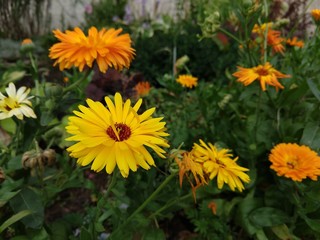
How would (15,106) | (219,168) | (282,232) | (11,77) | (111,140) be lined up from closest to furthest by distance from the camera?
(111,140), (219,168), (15,106), (282,232), (11,77)

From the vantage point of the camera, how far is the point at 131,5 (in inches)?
170

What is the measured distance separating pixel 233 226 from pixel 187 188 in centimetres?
40

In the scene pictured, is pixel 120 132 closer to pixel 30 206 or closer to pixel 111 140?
pixel 111 140

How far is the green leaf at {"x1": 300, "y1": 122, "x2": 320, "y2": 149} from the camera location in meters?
1.26

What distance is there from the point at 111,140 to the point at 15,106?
440 mm

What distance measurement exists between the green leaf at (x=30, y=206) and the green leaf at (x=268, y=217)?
68 cm

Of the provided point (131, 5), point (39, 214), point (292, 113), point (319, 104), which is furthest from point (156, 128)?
point (131, 5)

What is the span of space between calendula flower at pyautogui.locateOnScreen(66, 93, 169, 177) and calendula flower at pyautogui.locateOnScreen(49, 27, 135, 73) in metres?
0.26

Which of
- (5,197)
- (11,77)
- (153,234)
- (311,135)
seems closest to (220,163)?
(153,234)

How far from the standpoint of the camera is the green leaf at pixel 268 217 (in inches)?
50.8

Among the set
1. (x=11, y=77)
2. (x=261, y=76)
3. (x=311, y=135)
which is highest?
(x=261, y=76)

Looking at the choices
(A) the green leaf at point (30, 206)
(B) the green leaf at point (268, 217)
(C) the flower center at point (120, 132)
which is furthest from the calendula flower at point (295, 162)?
(A) the green leaf at point (30, 206)

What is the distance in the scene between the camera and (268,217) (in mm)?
1306

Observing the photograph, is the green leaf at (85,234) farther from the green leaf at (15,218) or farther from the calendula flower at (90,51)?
the calendula flower at (90,51)
